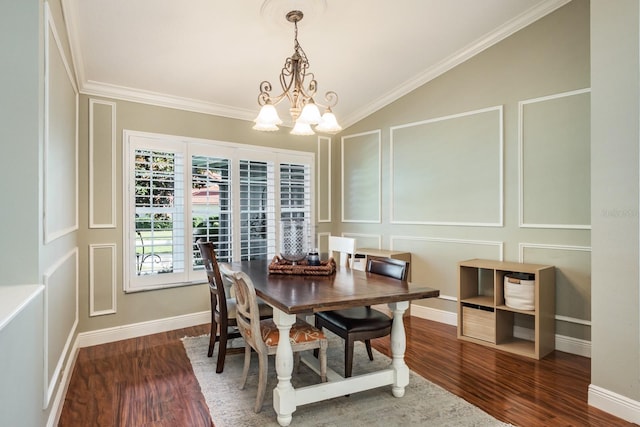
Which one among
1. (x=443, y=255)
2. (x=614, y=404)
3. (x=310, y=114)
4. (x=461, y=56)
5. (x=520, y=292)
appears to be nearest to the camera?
(x=614, y=404)

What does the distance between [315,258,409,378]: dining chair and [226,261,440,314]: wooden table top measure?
0.10 metres

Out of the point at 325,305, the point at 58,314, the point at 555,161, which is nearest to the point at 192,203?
the point at 58,314

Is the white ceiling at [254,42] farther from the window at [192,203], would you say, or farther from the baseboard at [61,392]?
the baseboard at [61,392]

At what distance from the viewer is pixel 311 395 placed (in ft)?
7.13

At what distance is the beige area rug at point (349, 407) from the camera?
7.00ft

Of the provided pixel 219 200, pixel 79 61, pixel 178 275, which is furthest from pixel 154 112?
pixel 178 275

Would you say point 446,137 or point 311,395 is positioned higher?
point 446,137

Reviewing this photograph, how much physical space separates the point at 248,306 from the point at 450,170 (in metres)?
2.79

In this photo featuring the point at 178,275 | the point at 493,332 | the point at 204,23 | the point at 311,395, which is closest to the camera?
the point at 311,395

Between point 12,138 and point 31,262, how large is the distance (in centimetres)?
56

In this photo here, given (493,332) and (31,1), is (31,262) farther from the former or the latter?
(493,332)

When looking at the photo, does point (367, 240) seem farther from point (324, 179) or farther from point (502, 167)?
point (502, 167)

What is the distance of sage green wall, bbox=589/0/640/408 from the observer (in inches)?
84.0

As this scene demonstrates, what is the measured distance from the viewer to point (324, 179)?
5.21 metres
